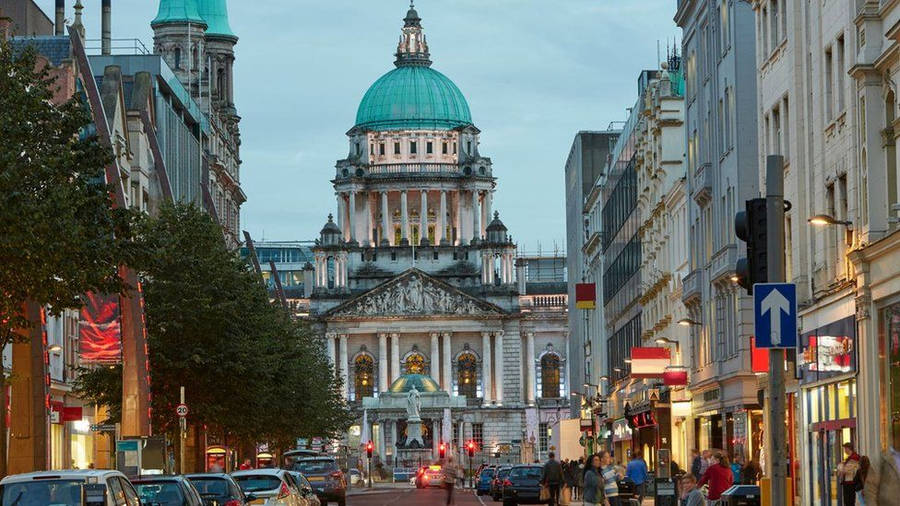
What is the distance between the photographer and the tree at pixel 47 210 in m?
30.4

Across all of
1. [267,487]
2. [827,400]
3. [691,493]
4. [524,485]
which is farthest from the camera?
[524,485]

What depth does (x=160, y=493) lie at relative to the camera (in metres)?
30.0

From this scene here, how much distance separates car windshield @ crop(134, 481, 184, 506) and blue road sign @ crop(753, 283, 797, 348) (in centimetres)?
1210

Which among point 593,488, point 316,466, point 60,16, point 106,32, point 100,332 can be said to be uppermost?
point 106,32

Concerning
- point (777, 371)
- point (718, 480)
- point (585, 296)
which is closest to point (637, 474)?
point (718, 480)

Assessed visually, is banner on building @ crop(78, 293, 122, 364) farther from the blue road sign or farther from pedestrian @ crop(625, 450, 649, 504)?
the blue road sign

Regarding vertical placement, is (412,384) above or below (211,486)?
above

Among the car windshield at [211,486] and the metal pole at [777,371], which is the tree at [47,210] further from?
the metal pole at [777,371]

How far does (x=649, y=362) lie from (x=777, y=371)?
43.9m

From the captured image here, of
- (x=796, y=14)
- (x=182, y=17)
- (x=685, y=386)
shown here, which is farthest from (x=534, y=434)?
(x=796, y=14)

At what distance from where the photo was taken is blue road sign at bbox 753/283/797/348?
20.3 m

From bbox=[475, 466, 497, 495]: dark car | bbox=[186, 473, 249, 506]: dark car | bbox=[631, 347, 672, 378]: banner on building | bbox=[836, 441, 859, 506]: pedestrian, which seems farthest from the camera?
bbox=[475, 466, 497, 495]: dark car

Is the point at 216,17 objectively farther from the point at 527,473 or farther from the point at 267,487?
the point at 267,487

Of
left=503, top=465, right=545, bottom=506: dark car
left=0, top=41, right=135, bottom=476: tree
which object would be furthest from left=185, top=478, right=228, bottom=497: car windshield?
left=503, top=465, right=545, bottom=506: dark car
